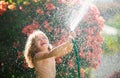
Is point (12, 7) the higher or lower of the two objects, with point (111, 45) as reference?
higher

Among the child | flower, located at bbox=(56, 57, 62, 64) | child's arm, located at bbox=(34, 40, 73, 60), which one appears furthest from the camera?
flower, located at bbox=(56, 57, 62, 64)

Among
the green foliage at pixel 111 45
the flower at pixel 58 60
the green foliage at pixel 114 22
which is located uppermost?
the flower at pixel 58 60

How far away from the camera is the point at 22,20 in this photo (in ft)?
17.9

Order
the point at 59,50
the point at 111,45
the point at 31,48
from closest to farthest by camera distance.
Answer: the point at 59,50 → the point at 31,48 → the point at 111,45

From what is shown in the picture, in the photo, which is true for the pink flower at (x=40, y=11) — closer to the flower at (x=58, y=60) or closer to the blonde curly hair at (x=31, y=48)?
the flower at (x=58, y=60)

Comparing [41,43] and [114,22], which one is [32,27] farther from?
[114,22]

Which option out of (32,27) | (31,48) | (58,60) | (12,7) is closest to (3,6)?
(12,7)

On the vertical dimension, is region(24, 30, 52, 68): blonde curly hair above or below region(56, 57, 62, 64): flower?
above

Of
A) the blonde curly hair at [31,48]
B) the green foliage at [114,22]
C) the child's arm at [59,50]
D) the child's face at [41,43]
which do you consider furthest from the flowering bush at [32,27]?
the green foliage at [114,22]

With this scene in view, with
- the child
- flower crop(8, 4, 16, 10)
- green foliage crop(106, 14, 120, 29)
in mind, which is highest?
flower crop(8, 4, 16, 10)

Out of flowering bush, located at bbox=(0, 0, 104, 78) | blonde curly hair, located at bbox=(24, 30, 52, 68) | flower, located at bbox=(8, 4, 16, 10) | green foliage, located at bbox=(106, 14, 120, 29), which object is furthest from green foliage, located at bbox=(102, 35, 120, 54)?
blonde curly hair, located at bbox=(24, 30, 52, 68)

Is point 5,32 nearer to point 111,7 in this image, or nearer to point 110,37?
point 110,37

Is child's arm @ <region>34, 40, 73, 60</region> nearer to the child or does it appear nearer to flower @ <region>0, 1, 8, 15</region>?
the child

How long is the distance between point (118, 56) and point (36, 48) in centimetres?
414
